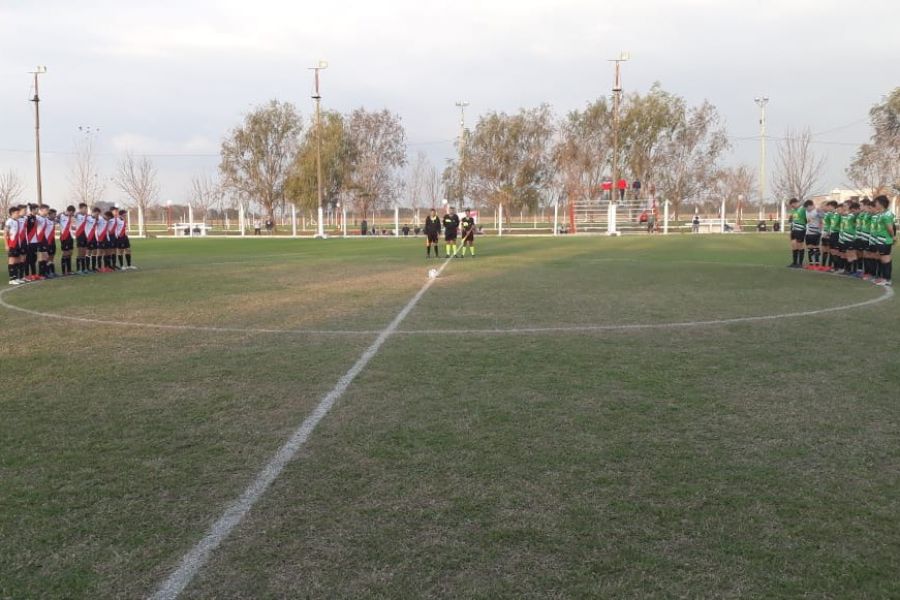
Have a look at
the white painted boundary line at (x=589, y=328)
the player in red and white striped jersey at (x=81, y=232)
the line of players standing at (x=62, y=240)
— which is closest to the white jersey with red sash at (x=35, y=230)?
the line of players standing at (x=62, y=240)

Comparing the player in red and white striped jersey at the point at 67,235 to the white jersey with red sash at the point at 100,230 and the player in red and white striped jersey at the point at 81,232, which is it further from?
the white jersey with red sash at the point at 100,230

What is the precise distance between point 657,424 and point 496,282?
1076 cm

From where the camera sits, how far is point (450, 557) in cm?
330

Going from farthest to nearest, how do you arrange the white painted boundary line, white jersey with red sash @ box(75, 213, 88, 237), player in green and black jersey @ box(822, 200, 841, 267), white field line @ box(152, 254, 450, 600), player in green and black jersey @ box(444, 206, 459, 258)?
1. player in green and black jersey @ box(444, 206, 459, 258)
2. white jersey with red sash @ box(75, 213, 88, 237)
3. player in green and black jersey @ box(822, 200, 841, 267)
4. the white painted boundary line
5. white field line @ box(152, 254, 450, 600)

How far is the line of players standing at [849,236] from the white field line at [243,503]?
537 inches

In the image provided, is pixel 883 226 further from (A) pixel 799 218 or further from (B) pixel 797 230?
(A) pixel 799 218

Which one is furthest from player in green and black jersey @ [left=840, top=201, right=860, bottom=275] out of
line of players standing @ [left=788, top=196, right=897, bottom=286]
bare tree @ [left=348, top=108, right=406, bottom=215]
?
bare tree @ [left=348, top=108, right=406, bottom=215]

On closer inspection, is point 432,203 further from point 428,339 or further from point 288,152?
point 428,339

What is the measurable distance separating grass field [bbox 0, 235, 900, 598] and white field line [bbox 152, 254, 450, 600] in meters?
0.06

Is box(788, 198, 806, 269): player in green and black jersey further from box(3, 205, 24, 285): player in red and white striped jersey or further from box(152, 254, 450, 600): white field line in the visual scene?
box(3, 205, 24, 285): player in red and white striped jersey

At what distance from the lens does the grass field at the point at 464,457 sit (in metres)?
3.20

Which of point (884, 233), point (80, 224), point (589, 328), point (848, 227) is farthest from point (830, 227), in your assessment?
point (80, 224)

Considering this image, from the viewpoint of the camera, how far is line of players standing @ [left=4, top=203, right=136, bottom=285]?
16672 millimetres

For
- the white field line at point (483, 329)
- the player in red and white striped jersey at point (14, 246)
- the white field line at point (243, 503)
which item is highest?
the player in red and white striped jersey at point (14, 246)
